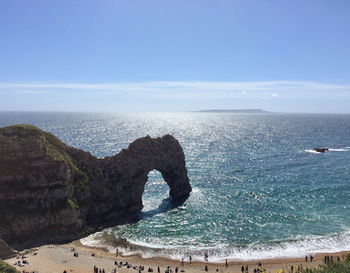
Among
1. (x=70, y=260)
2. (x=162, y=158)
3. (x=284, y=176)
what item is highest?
(x=162, y=158)

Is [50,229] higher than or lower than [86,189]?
lower

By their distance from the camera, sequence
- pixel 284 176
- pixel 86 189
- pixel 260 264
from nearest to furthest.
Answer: pixel 260 264 < pixel 86 189 < pixel 284 176

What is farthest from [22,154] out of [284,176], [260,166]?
[260,166]

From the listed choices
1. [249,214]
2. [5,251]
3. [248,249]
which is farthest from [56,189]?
[249,214]

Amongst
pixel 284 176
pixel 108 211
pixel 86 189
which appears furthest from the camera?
pixel 284 176

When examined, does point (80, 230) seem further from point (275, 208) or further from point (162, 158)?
point (275, 208)

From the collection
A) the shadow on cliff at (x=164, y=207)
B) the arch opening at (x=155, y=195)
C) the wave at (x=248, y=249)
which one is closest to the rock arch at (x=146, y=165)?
the shadow on cliff at (x=164, y=207)

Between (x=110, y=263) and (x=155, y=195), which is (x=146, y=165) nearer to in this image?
(x=155, y=195)

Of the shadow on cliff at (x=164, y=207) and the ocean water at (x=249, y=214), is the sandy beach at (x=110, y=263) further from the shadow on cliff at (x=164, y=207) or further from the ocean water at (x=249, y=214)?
the shadow on cliff at (x=164, y=207)
